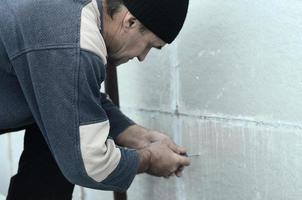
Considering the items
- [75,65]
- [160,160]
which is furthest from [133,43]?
[160,160]

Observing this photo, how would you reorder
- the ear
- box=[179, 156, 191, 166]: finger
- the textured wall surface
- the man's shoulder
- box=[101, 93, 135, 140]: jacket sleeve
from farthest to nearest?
box=[101, 93, 135, 140]: jacket sleeve, box=[179, 156, 191, 166]: finger, the textured wall surface, the ear, the man's shoulder

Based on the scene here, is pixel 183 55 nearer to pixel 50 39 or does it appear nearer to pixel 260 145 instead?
pixel 260 145

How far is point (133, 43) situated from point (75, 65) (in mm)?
266

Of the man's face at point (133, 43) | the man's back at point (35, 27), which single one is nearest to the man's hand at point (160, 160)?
the man's face at point (133, 43)

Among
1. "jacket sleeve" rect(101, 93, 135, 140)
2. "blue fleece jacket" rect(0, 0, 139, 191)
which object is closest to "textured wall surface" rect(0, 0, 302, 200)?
"jacket sleeve" rect(101, 93, 135, 140)

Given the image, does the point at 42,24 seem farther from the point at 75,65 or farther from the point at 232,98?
the point at 232,98

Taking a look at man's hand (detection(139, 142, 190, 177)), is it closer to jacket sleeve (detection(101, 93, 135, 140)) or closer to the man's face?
jacket sleeve (detection(101, 93, 135, 140))

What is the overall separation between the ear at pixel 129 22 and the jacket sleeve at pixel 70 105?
5.8 inches

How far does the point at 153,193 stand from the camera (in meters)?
1.99

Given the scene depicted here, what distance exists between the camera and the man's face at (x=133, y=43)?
131 centimetres

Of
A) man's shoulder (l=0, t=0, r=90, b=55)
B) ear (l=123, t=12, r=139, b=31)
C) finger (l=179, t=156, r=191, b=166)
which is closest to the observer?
Result: man's shoulder (l=0, t=0, r=90, b=55)

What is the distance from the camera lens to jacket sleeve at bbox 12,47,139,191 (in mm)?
1143

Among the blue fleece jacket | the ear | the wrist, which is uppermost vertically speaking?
the ear

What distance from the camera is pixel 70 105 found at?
1.16 m
